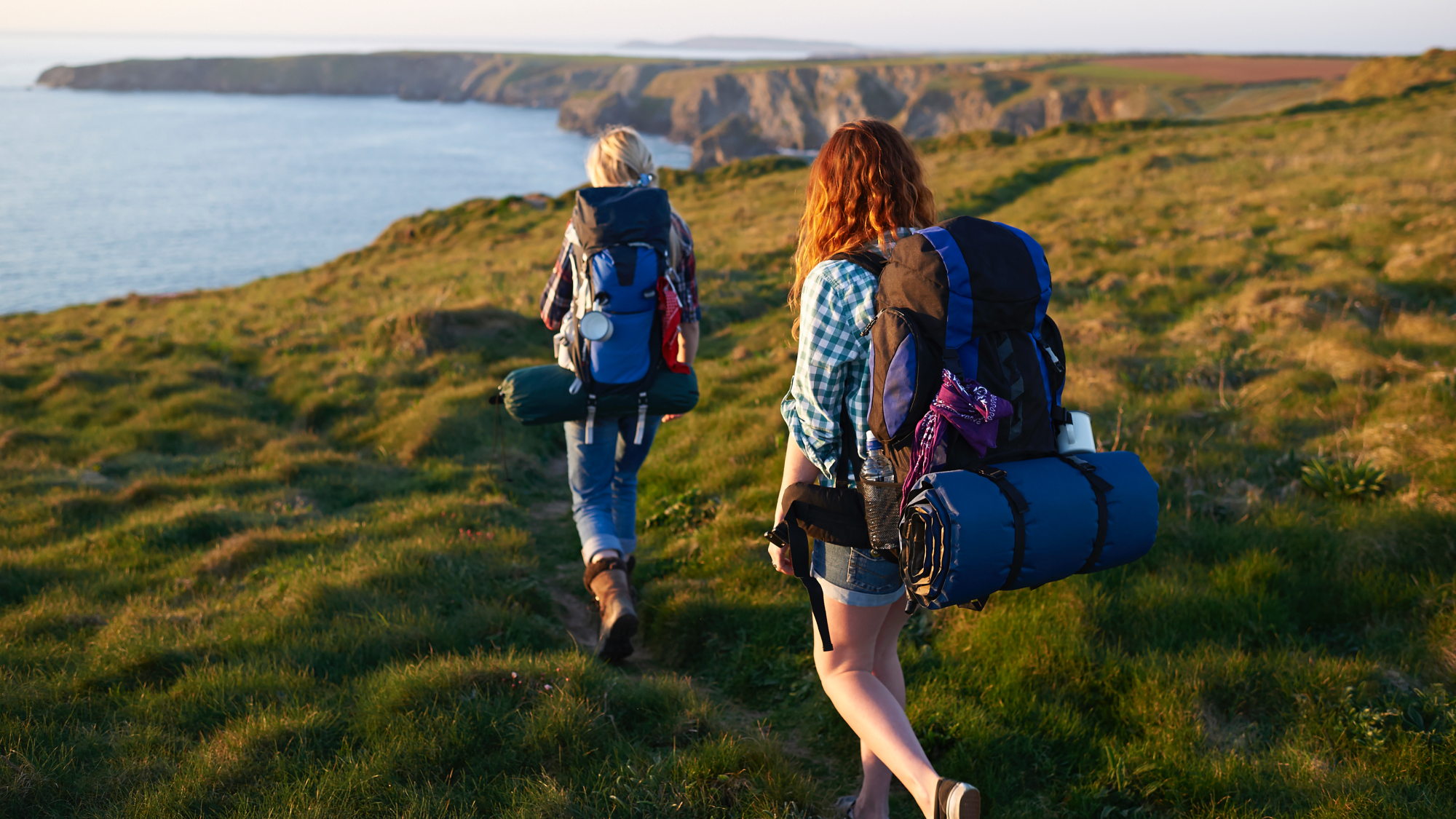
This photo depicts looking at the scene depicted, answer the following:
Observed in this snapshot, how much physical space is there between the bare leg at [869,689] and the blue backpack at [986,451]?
0.49 m

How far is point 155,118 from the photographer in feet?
492

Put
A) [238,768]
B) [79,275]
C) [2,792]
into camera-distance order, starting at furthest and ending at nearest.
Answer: [79,275] < [238,768] < [2,792]

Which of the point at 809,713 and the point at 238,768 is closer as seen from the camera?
the point at 238,768

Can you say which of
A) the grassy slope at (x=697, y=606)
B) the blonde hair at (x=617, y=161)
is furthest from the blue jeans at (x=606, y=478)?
the blonde hair at (x=617, y=161)

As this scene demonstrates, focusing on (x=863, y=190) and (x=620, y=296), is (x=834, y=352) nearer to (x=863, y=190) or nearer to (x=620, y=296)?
(x=863, y=190)

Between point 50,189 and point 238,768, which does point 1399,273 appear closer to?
point 238,768

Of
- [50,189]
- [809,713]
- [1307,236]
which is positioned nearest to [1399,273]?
[1307,236]

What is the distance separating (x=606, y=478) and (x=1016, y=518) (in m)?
3.38

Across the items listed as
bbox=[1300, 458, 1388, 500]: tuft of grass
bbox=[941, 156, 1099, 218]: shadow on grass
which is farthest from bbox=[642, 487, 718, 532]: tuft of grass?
bbox=[941, 156, 1099, 218]: shadow on grass

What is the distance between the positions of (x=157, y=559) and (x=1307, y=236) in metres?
16.1

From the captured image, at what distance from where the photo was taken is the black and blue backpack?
7.84 feet

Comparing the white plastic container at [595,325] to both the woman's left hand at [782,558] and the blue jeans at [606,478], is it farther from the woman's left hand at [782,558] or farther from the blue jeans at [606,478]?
the woman's left hand at [782,558]

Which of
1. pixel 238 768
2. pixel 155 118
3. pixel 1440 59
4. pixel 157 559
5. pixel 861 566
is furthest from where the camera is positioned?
pixel 155 118

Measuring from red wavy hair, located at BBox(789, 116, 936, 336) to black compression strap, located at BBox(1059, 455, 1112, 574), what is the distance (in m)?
1.03
